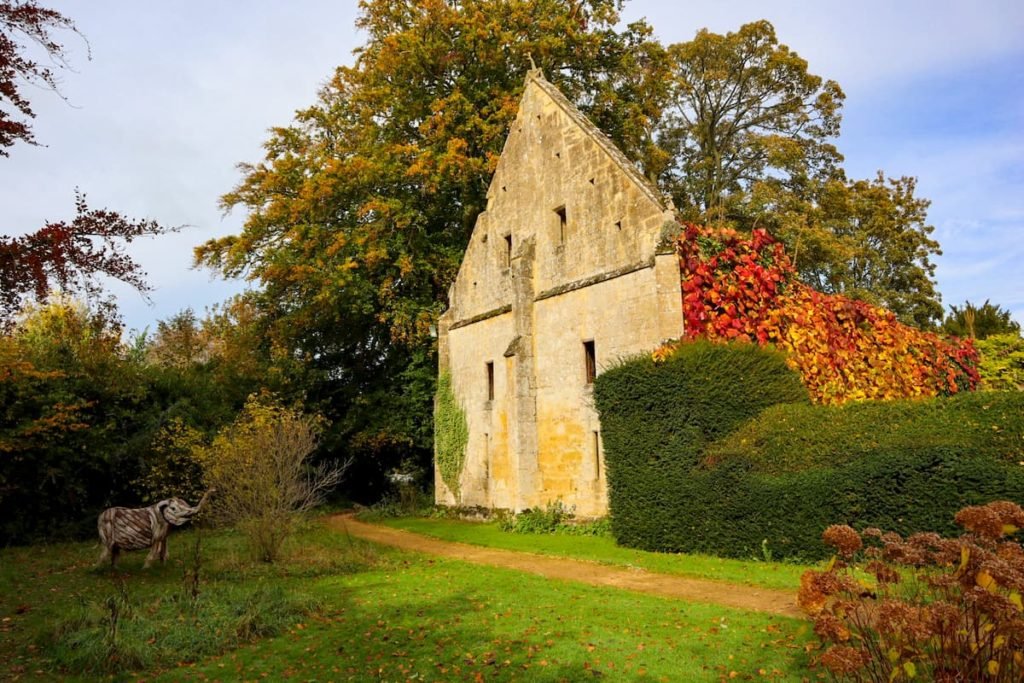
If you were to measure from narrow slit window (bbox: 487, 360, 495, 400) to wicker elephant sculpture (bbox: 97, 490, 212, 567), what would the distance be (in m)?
11.0

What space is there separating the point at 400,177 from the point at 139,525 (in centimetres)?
1582

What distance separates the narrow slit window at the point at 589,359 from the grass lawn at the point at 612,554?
4.25 m

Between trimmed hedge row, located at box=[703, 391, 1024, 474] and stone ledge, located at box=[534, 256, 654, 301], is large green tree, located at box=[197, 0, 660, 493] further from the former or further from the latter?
trimmed hedge row, located at box=[703, 391, 1024, 474]

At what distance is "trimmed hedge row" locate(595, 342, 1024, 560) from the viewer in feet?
33.9

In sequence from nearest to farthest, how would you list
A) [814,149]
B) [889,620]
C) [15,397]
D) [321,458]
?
1. [889,620]
2. [15,397]
3. [321,458]
4. [814,149]

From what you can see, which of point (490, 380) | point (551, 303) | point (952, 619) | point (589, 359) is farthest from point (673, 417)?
point (952, 619)

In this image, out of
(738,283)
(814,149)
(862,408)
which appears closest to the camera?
(862,408)

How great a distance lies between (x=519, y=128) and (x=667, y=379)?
1149cm

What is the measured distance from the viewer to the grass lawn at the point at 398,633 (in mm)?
6977

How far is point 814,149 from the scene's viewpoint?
32.3 metres

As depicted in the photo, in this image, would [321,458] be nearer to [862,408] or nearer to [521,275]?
[521,275]

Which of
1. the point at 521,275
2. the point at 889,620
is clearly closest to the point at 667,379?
the point at 521,275

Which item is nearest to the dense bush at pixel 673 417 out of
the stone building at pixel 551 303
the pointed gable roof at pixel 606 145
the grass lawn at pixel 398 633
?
the stone building at pixel 551 303

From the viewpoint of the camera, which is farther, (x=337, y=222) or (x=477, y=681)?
(x=337, y=222)
